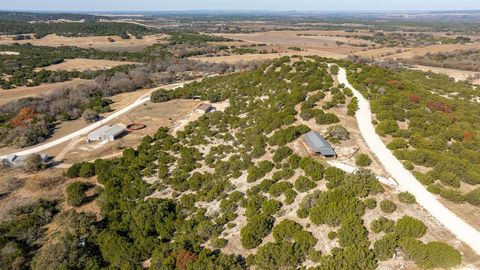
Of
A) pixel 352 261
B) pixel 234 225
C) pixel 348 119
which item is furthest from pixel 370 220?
pixel 348 119

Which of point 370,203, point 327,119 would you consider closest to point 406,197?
point 370,203

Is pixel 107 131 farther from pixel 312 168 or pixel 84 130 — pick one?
pixel 312 168

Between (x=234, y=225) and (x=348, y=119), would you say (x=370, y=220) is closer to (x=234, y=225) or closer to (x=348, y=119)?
(x=234, y=225)

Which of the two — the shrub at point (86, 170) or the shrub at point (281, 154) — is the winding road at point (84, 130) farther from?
the shrub at point (281, 154)

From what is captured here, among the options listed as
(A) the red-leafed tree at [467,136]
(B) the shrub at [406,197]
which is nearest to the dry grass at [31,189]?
(B) the shrub at [406,197]

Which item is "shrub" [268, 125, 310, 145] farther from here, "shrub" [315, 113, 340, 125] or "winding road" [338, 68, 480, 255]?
"winding road" [338, 68, 480, 255]

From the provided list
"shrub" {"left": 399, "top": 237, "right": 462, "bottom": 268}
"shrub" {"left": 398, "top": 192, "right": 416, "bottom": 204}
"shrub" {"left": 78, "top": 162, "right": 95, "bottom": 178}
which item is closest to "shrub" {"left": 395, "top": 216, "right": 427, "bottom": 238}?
"shrub" {"left": 399, "top": 237, "right": 462, "bottom": 268}
